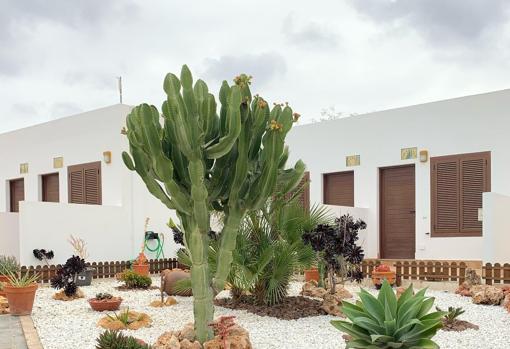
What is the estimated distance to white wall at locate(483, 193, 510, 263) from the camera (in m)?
11.1

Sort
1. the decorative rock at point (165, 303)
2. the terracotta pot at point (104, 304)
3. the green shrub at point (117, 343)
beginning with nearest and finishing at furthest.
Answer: the green shrub at point (117, 343) → the terracotta pot at point (104, 304) → the decorative rock at point (165, 303)

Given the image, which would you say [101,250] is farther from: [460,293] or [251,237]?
[460,293]

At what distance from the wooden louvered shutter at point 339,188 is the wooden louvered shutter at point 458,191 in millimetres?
2647

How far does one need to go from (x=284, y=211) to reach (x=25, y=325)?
392cm

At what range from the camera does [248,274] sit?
26.4 feet

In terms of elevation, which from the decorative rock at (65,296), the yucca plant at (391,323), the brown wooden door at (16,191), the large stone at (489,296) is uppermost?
the brown wooden door at (16,191)

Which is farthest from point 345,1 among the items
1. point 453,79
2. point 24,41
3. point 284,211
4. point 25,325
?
point 453,79

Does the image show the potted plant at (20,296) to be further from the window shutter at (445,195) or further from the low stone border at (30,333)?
the window shutter at (445,195)

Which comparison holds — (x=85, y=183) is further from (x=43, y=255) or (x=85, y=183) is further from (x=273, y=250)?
(x=273, y=250)

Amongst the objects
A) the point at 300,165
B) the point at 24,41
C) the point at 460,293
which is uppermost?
the point at 24,41

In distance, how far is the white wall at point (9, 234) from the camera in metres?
15.1

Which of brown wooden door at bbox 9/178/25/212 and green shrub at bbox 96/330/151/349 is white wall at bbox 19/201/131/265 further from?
green shrub at bbox 96/330/151/349

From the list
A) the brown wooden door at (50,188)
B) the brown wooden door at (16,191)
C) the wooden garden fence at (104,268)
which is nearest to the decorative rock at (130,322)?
the wooden garden fence at (104,268)

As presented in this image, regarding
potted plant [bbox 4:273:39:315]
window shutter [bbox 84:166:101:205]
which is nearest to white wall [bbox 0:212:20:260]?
window shutter [bbox 84:166:101:205]
